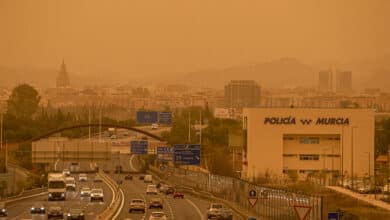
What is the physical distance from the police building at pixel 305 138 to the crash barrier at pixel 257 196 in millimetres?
8939

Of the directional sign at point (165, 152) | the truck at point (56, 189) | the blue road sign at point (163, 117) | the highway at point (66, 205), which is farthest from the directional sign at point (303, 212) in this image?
the blue road sign at point (163, 117)

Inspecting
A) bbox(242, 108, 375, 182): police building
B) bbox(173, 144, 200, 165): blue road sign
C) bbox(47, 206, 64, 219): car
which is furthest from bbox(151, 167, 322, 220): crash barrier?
bbox(47, 206, 64, 219): car

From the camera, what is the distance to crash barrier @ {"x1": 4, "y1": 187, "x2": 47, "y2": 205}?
230 feet

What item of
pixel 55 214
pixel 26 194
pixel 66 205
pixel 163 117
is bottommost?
pixel 26 194

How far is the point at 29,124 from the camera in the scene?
137500 mm

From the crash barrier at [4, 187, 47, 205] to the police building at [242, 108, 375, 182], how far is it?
79.1ft

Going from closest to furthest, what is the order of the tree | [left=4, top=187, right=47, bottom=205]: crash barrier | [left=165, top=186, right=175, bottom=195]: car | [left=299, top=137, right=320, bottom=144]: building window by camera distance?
[left=4, top=187, right=47, bottom=205]: crash barrier → [left=165, top=186, right=175, bottom=195]: car → [left=299, top=137, right=320, bottom=144]: building window → the tree

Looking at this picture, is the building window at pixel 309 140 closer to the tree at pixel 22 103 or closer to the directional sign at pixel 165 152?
the directional sign at pixel 165 152

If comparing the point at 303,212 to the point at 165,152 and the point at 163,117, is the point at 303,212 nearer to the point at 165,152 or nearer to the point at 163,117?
the point at 165,152

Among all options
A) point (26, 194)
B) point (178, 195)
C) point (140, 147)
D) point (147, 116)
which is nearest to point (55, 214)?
point (178, 195)

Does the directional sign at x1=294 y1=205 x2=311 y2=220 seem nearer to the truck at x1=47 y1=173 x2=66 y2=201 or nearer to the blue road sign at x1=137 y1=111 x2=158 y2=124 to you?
the truck at x1=47 y1=173 x2=66 y2=201

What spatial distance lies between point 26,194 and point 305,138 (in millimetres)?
36933

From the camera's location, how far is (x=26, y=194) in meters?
79.9

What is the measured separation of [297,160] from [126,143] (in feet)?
107
